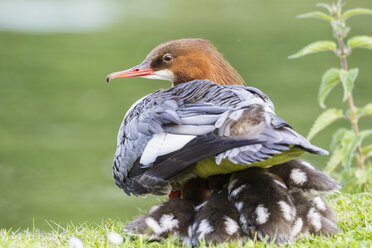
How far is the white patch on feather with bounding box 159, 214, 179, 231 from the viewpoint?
406 cm

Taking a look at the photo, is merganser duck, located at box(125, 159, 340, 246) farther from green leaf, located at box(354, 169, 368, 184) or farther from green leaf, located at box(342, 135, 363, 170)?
green leaf, located at box(354, 169, 368, 184)

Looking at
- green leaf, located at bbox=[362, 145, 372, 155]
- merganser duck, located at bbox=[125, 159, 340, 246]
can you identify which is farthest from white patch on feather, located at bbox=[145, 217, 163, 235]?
green leaf, located at bbox=[362, 145, 372, 155]

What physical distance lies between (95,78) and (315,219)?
12.5m

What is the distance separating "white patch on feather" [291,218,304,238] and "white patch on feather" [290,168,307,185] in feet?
1.01

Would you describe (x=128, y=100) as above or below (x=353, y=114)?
below

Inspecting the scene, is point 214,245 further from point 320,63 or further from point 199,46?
point 320,63

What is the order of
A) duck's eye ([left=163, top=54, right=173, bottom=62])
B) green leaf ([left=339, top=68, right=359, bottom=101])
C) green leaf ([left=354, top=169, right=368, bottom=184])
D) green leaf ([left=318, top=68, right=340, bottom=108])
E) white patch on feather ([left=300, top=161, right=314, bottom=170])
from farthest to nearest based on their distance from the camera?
green leaf ([left=354, top=169, right=368, bottom=184])
green leaf ([left=318, top=68, right=340, bottom=108])
green leaf ([left=339, top=68, right=359, bottom=101])
duck's eye ([left=163, top=54, right=173, bottom=62])
white patch on feather ([left=300, top=161, right=314, bottom=170])

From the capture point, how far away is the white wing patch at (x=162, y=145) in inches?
155

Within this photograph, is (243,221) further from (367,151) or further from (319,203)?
(367,151)

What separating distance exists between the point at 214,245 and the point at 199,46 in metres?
1.85

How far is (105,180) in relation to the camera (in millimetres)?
10430

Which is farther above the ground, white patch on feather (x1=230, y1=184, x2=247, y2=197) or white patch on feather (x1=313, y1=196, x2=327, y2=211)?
white patch on feather (x1=230, y1=184, x2=247, y2=197)

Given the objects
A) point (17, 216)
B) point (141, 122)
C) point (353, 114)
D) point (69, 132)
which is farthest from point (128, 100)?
point (141, 122)

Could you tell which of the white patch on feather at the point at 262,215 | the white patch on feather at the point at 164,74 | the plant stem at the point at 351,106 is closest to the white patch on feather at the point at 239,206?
the white patch on feather at the point at 262,215
